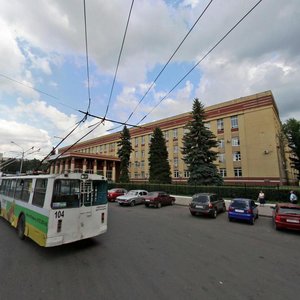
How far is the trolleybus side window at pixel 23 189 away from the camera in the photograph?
25.3ft

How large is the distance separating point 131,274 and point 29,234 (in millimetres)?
4373

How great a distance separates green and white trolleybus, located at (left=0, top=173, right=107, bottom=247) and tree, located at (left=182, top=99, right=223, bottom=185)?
18.3 meters

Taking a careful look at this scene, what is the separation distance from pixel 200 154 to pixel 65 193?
792 inches

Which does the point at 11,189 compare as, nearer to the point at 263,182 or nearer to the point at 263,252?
the point at 263,252

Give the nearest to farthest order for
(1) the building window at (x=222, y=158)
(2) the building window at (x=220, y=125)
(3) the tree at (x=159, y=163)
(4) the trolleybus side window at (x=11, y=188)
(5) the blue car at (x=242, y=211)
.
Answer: (4) the trolleybus side window at (x=11, y=188), (5) the blue car at (x=242, y=211), (3) the tree at (x=159, y=163), (1) the building window at (x=222, y=158), (2) the building window at (x=220, y=125)

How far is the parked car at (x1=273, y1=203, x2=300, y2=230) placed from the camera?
9695mm

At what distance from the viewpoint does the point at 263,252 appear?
6.93m

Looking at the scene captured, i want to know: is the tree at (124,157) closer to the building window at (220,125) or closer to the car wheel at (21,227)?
the building window at (220,125)

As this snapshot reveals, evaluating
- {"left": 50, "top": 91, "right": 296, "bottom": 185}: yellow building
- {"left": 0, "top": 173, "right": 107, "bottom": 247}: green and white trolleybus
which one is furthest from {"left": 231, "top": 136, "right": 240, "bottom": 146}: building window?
{"left": 0, "top": 173, "right": 107, "bottom": 247}: green and white trolleybus

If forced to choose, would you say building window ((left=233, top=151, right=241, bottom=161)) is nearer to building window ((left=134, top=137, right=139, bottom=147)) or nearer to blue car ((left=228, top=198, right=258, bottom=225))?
blue car ((left=228, top=198, right=258, bottom=225))

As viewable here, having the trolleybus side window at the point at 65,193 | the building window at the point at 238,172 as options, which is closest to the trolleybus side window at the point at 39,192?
the trolleybus side window at the point at 65,193

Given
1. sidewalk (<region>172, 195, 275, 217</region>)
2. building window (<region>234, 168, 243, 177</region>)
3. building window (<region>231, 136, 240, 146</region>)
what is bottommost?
sidewalk (<region>172, 195, 275, 217</region>)

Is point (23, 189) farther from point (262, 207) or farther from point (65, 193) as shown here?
point (262, 207)

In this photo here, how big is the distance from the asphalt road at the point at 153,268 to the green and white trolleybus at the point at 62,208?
0.60 meters
